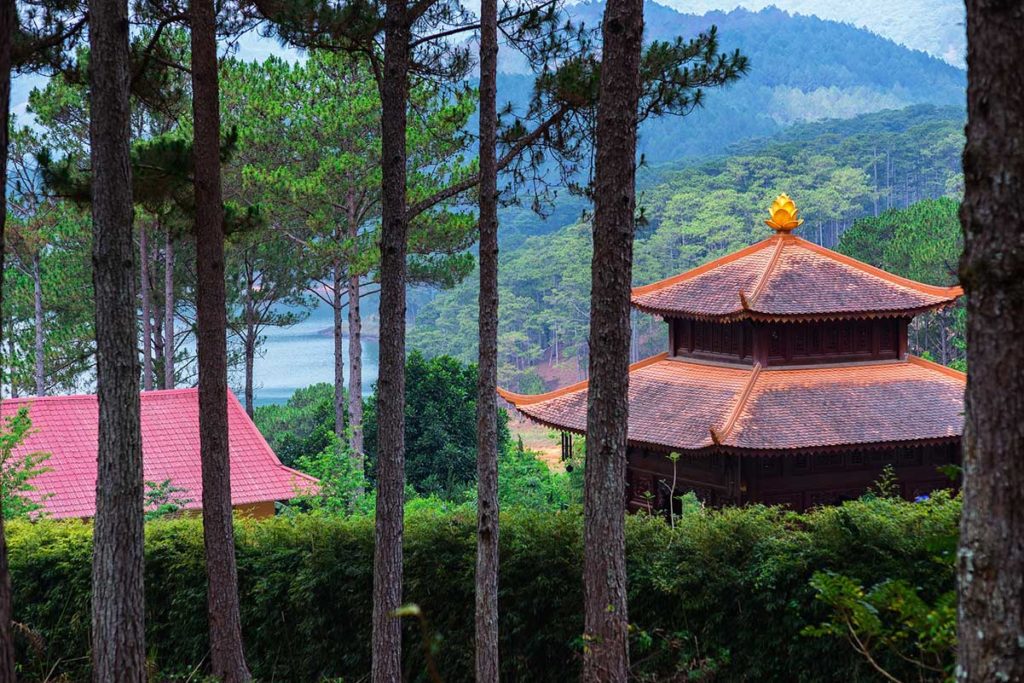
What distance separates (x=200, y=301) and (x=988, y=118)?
7143 mm

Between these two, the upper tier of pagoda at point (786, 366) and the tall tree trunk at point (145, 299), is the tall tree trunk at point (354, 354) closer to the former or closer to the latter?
the tall tree trunk at point (145, 299)

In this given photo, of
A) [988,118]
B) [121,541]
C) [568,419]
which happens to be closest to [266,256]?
[568,419]

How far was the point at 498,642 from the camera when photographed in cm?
912

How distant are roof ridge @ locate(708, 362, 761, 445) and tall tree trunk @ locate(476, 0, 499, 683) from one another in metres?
6.54

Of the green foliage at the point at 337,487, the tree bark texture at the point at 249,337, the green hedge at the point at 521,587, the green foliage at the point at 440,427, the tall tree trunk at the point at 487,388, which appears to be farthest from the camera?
the tree bark texture at the point at 249,337

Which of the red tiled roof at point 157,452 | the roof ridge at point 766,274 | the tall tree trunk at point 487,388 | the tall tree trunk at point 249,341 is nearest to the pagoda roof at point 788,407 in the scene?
the roof ridge at point 766,274

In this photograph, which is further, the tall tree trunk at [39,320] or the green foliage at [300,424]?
the tall tree trunk at [39,320]

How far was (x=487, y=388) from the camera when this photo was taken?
8969 mm

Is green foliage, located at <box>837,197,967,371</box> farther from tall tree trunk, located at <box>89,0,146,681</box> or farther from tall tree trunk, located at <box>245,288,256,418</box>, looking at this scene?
tall tree trunk, located at <box>89,0,146,681</box>

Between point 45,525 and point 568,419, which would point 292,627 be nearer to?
point 45,525

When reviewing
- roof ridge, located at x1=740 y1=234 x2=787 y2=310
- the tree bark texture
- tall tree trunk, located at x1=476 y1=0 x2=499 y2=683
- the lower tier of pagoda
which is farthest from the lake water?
tall tree trunk, located at x1=476 y1=0 x2=499 y2=683

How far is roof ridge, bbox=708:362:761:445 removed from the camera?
15114 millimetres

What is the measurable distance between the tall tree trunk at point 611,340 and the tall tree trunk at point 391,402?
105 inches

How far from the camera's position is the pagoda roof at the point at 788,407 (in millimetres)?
15602
